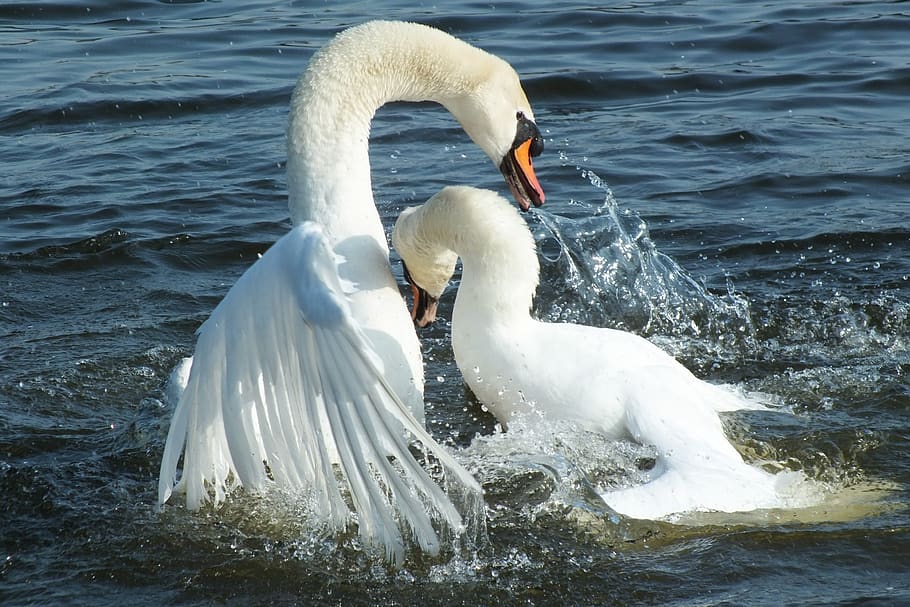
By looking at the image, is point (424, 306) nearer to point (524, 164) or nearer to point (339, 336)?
point (524, 164)

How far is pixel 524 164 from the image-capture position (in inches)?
227

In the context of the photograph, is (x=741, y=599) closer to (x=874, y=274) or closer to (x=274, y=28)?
(x=874, y=274)

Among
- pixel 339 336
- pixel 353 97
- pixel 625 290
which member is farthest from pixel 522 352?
pixel 625 290

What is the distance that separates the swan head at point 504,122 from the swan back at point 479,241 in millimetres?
559

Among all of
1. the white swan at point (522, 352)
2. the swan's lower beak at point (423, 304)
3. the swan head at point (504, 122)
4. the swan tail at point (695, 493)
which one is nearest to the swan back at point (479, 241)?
the white swan at point (522, 352)

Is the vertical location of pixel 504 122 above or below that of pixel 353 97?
below

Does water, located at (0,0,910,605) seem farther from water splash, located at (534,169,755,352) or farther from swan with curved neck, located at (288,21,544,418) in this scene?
swan with curved neck, located at (288,21,544,418)

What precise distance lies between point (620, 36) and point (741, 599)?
376 inches

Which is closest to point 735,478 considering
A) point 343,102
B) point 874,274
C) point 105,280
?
point 343,102

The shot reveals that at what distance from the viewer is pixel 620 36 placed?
1298 cm

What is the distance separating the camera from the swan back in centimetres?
505

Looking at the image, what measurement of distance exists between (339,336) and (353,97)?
1.72 metres

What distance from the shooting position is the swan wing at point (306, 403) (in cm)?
384

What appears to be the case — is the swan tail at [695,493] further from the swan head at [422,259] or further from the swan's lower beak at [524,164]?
the swan's lower beak at [524,164]
